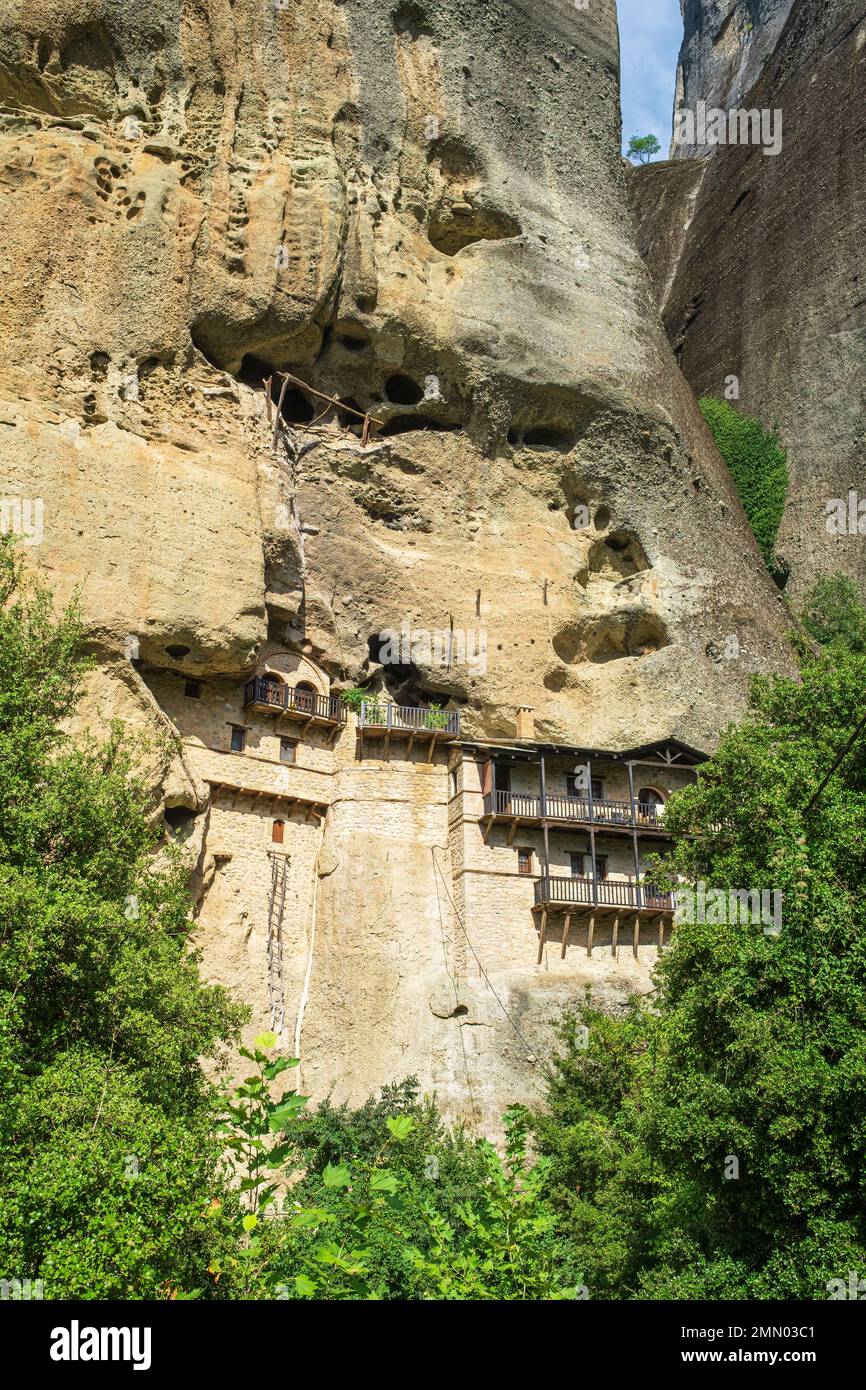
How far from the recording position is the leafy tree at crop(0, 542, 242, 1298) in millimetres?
12438

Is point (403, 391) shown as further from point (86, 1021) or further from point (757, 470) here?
point (86, 1021)

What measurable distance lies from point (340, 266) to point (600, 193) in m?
10.2

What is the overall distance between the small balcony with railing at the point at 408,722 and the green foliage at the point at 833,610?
12.1 metres

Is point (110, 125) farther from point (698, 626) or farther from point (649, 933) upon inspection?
point (649, 933)

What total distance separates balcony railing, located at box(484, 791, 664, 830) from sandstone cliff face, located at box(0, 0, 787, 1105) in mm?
1791

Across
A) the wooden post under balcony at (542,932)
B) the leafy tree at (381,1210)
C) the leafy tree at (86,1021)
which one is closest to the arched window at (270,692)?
the wooden post under balcony at (542,932)

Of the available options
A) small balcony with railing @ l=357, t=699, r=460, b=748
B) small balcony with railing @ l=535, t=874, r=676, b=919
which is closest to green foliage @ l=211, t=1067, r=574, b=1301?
small balcony with railing @ l=535, t=874, r=676, b=919

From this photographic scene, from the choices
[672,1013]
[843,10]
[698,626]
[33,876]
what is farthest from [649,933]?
[843,10]

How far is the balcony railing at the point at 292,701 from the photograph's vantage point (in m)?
26.9

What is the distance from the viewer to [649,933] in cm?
2773

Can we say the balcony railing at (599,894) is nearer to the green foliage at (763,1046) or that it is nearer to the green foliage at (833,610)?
the green foliage at (763,1046)

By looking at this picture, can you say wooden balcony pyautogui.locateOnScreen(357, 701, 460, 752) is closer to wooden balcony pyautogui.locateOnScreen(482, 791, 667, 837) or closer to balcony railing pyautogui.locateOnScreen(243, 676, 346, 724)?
balcony railing pyautogui.locateOnScreen(243, 676, 346, 724)

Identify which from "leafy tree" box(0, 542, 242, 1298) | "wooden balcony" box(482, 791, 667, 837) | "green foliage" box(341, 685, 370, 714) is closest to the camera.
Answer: "leafy tree" box(0, 542, 242, 1298)

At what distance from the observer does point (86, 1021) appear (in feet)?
48.8
